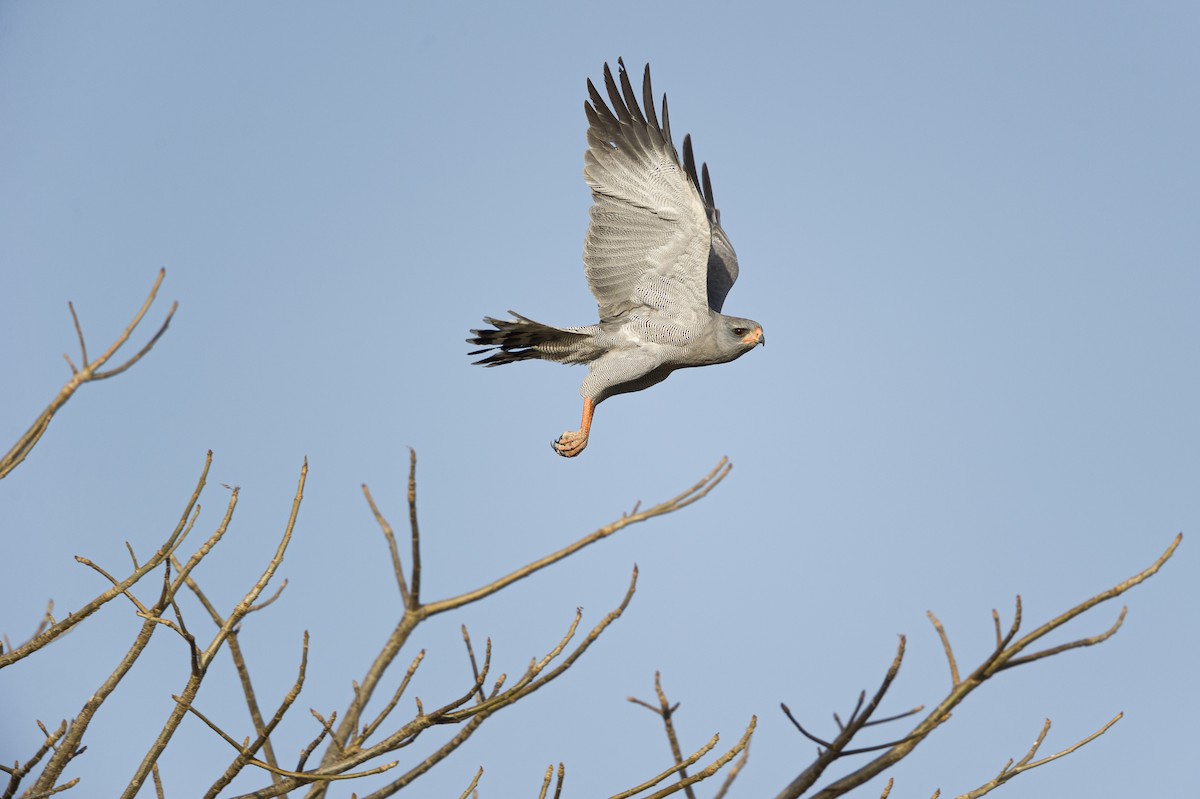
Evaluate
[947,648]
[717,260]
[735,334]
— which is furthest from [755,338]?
[947,648]

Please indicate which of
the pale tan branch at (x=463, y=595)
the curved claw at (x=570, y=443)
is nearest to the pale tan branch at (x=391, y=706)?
the pale tan branch at (x=463, y=595)

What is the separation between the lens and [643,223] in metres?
11.0

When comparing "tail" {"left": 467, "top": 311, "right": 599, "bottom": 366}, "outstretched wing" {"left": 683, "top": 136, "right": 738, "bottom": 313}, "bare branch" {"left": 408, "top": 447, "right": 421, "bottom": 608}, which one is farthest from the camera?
"outstretched wing" {"left": 683, "top": 136, "right": 738, "bottom": 313}

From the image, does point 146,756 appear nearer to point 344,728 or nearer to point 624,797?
point 344,728

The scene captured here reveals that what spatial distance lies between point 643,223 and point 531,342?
5.03ft

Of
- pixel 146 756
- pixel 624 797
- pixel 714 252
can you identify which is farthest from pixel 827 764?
pixel 714 252

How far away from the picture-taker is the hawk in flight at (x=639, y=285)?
10898mm

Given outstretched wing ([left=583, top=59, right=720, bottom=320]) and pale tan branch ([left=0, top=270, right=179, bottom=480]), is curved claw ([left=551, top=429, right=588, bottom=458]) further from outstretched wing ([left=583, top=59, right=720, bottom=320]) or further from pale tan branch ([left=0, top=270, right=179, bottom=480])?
pale tan branch ([left=0, top=270, right=179, bottom=480])

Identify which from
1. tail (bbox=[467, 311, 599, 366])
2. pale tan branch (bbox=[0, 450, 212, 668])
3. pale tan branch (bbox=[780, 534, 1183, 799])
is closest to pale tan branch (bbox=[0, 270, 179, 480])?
pale tan branch (bbox=[0, 450, 212, 668])

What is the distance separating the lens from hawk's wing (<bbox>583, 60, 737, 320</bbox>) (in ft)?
35.8

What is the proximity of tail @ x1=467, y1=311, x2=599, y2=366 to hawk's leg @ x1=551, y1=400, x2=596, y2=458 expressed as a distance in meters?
0.55

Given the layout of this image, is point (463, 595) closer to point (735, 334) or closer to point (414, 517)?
point (414, 517)

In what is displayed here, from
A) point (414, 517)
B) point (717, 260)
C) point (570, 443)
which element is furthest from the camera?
point (717, 260)

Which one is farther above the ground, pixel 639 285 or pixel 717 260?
pixel 717 260
